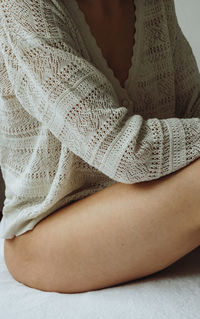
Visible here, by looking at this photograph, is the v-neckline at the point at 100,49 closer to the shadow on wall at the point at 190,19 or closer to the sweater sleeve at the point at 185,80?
the sweater sleeve at the point at 185,80

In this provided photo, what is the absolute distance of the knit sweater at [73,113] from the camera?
75cm

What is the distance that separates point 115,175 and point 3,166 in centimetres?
40

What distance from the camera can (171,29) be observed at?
3.72 feet

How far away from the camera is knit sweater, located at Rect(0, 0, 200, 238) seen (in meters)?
0.75

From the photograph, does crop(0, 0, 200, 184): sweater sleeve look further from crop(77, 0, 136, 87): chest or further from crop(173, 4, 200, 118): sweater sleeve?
crop(173, 4, 200, 118): sweater sleeve

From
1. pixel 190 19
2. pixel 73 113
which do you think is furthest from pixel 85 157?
pixel 190 19

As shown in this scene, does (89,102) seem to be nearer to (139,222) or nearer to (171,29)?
(139,222)

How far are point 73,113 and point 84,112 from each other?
2 centimetres

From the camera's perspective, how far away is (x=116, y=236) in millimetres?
774

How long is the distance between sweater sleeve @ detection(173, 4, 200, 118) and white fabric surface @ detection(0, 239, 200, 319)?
446mm

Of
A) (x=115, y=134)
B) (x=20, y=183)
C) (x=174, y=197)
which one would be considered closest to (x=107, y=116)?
(x=115, y=134)

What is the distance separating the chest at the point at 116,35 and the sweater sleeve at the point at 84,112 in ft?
0.61

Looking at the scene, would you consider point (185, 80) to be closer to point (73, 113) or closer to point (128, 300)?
point (73, 113)

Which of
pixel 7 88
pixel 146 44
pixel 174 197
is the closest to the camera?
pixel 174 197
